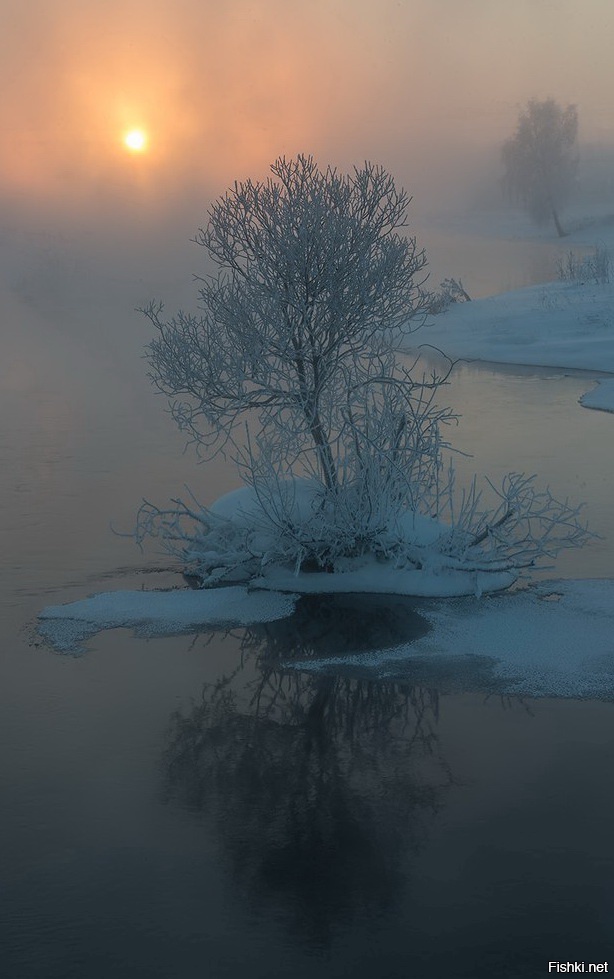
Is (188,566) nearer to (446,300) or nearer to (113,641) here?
(113,641)

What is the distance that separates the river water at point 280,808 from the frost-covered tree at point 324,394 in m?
0.91

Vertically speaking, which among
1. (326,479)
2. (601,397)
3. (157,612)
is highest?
(601,397)

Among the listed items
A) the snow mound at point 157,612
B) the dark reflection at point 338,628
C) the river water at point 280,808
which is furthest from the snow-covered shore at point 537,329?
the river water at point 280,808

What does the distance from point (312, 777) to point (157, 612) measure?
3992 mm

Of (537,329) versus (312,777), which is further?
(537,329)

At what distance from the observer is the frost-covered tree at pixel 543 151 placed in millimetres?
82812

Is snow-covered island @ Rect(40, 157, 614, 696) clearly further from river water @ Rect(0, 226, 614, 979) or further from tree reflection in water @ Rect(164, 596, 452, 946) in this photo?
tree reflection in water @ Rect(164, 596, 452, 946)

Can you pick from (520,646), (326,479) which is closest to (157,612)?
(326,479)

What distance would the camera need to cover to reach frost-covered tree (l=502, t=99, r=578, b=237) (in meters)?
82.8

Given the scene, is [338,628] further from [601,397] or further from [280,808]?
[601,397]

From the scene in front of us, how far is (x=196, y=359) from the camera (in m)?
13.7

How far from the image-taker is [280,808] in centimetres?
770

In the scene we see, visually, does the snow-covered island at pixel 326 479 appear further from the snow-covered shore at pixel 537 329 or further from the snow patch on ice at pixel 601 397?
the snow-covered shore at pixel 537 329

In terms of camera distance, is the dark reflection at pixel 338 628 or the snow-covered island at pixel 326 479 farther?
the snow-covered island at pixel 326 479
